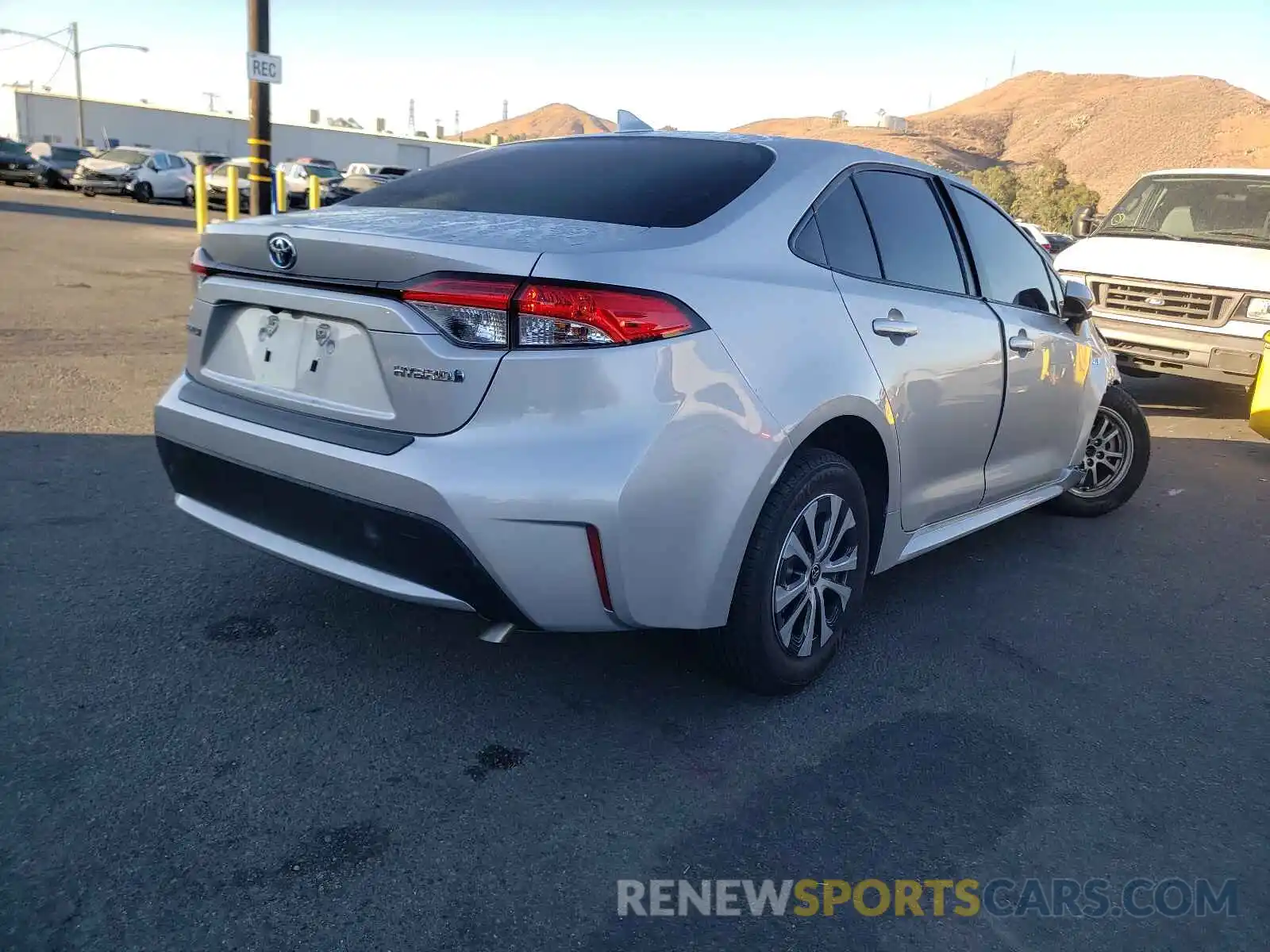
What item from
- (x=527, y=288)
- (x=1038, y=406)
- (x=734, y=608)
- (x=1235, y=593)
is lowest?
(x=1235, y=593)

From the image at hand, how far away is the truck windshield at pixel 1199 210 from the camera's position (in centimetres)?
881

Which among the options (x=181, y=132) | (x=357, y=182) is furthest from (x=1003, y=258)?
(x=181, y=132)

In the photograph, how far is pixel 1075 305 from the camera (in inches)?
191

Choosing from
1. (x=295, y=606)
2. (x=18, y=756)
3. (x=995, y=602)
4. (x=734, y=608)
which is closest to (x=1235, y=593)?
(x=995, y=602)

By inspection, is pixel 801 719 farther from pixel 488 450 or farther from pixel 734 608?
pixel 488 450

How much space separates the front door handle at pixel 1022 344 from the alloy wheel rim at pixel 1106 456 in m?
1.50

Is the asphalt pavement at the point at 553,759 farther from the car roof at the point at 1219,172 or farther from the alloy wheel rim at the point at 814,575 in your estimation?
the car roof at the point at 1219,172

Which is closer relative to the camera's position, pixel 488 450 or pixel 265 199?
pixel 488 450

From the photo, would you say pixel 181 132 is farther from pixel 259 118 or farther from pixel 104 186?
pixel 259 118

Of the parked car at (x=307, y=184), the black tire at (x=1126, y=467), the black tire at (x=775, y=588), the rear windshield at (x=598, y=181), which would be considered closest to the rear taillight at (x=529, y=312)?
the rear windshield at (x=598, y=181)

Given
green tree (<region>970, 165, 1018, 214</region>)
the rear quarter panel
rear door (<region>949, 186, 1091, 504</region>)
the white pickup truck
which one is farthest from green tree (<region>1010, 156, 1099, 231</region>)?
the rear quarter panel

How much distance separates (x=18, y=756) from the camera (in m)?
2.65

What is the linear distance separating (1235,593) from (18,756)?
15.4ft

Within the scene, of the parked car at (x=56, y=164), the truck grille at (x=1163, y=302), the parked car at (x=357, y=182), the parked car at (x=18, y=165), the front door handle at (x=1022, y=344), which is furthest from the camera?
the parked car at (x=56, y=164)
